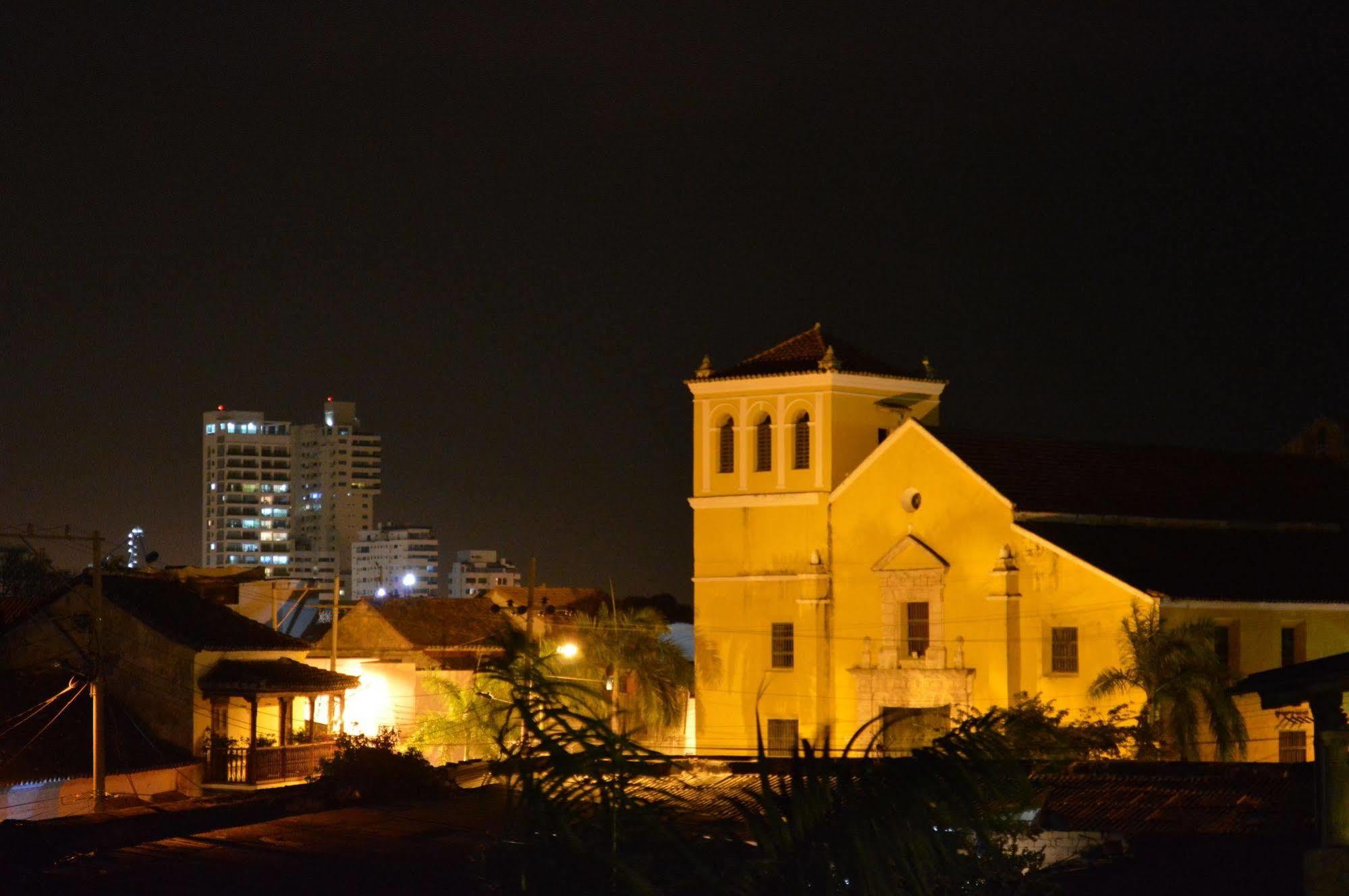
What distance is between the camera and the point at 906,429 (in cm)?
4528

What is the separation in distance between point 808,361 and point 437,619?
17.7 m

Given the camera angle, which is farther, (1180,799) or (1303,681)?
(1180,799)

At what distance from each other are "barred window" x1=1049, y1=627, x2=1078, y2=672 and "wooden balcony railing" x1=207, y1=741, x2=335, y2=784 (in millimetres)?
16333

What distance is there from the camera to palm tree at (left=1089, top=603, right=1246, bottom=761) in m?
34.5

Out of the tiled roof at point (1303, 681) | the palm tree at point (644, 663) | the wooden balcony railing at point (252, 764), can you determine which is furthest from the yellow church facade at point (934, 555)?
the tiled roof at point (1303, 681)

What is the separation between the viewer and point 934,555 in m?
44.5

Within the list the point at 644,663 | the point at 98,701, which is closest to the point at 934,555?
the point at 644,663

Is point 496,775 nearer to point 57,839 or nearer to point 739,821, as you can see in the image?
point 739,821

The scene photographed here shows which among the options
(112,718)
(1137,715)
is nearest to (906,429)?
(1137,715)

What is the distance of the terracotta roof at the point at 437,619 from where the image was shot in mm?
57812

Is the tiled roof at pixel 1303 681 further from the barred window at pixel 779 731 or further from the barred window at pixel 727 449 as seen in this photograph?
the barred window at pixel 727 449

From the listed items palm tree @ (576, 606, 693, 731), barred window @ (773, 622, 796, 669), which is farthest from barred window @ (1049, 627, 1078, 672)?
palm tree @ (576, 606, 693, 731)

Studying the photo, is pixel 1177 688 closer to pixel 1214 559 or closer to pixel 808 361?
pixel 1214 559

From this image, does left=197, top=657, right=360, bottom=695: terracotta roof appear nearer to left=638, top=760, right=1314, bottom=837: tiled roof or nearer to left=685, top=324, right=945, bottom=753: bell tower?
left=685, top=324, right=945, bottom=753: bell tower
